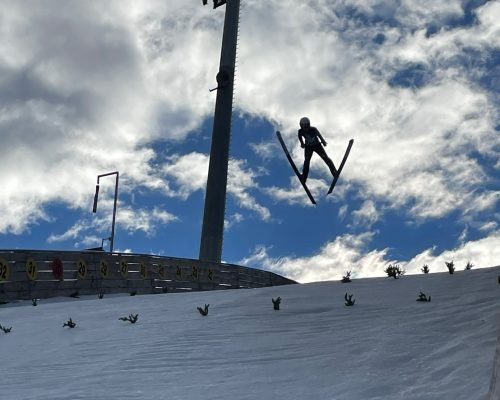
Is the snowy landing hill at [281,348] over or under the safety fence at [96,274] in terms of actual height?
under

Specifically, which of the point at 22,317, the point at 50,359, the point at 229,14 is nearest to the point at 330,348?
the point at 50,359

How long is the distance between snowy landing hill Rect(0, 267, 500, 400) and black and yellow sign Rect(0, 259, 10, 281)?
9.60 m

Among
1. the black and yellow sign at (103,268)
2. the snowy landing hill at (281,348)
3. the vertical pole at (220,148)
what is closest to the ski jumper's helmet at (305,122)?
the snowy landing hill at (281,348)

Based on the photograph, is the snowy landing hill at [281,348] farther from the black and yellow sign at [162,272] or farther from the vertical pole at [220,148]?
the vertical pole at [220,148]

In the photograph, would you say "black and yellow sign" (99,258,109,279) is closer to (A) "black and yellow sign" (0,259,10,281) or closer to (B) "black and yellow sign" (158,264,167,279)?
(B) "black and yellow sign" (158,264,167,279)

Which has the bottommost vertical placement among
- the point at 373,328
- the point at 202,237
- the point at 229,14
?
the point at 373,328

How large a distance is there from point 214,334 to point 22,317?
6061 mm

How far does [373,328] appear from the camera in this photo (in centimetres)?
792

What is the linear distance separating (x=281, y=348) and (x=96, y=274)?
16765mm

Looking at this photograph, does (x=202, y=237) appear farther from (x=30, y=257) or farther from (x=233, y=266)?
(x=30, y=257)

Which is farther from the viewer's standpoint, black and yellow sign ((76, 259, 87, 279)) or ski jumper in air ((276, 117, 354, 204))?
black and yellow sign ((76, 259, 87, 279))

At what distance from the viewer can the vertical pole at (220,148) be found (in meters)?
31.9

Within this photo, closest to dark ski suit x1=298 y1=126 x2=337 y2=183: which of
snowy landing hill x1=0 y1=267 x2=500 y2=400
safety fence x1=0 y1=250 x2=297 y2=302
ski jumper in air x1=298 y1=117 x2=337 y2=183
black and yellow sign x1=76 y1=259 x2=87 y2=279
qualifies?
ski jumper in air x1=298 y1=117 x2=337 y2=183

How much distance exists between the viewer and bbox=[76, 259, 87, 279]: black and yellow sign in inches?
883
